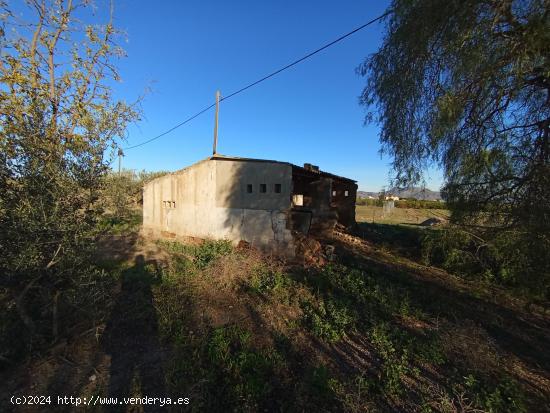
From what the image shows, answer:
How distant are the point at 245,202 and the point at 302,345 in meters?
7.20

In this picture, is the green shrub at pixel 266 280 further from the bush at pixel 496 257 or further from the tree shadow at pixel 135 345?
the bush at pixel 496 257

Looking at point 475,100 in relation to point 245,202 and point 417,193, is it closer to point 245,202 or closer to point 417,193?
point 417,193

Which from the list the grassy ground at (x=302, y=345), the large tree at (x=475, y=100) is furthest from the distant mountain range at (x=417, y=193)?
the grassy ground at (x=302, y=345)

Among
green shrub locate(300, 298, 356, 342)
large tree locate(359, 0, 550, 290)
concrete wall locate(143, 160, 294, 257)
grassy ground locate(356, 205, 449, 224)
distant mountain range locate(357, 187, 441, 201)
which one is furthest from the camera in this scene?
grassy ground locate(356, 205, 449, 224)

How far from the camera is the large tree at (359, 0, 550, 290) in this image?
14.2 feet

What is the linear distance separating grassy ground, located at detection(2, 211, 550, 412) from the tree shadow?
0.08 feet

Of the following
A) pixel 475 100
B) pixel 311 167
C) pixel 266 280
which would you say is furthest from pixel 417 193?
pixel 311 167

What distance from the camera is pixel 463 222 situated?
6.77m

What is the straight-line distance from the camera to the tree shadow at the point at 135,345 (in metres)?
4.58

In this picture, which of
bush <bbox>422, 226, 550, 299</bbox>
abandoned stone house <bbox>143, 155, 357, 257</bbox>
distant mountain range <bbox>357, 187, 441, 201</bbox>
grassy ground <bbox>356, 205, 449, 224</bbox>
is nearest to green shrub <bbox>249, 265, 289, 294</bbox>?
abandoned stone house <bbox>143, 155, 357, 257</bbox>

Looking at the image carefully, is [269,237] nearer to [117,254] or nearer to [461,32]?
[117,254]

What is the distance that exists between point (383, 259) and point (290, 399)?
8.68m

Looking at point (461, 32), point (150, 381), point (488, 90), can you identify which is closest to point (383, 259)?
point (488, 90)

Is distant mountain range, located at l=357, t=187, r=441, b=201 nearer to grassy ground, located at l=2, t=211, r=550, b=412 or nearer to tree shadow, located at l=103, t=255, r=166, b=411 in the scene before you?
grassy ground, located at l=2, t=211, r=550, b=412
